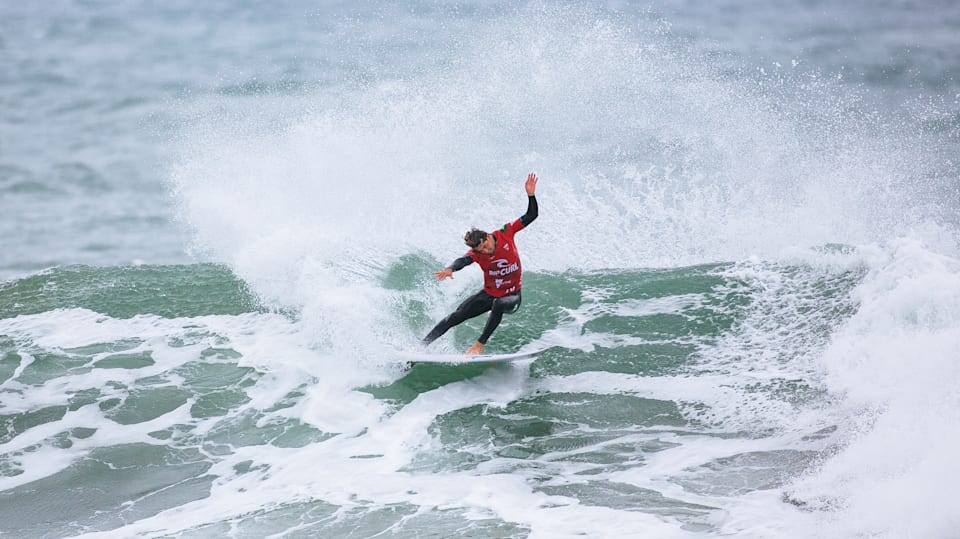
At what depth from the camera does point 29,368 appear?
10.3 metres

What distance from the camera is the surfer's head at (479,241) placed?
28.1ft

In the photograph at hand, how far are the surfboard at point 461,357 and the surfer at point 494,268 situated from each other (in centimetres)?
13

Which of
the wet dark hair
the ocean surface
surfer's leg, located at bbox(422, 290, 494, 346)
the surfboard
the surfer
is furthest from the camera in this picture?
surfer's leg, located at bbox(422, 290, 494, 346)

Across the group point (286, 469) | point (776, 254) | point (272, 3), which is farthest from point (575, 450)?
point (272, 3)

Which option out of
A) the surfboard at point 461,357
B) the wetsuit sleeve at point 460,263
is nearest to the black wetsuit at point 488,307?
the surfboard at point 461,357

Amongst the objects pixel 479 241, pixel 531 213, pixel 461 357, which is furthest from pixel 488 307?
pixel 531 213

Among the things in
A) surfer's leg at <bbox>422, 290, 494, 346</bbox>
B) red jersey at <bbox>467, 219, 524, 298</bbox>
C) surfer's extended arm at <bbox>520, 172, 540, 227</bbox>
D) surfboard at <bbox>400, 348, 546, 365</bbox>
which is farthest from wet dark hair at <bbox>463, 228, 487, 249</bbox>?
surfboard at <bbox>400, 348, 546, 365</bbox>

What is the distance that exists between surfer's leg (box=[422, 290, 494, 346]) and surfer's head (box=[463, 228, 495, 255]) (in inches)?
23.1

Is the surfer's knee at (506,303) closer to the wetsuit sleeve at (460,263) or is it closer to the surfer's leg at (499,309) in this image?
the surfer's leg at (499,309)

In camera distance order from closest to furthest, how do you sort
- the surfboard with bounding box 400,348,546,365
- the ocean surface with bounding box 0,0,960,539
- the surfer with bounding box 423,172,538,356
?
1. the ocean surface with bounding box 0,0,960,539
2. the surfer with bounding box 423,172,538,356
3. the surfboard with bounding box 400,348,546,365

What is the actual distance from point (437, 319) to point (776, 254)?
4396mm

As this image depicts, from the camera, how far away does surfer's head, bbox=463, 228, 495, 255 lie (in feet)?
28.1

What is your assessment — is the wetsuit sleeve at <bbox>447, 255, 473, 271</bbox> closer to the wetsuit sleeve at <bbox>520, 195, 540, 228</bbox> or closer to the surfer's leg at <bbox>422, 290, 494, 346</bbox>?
the surfer's leg at <bbox>422, 290, 494, 346</bbox>

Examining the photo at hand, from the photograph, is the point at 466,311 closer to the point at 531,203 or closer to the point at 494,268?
the point at 494,268
